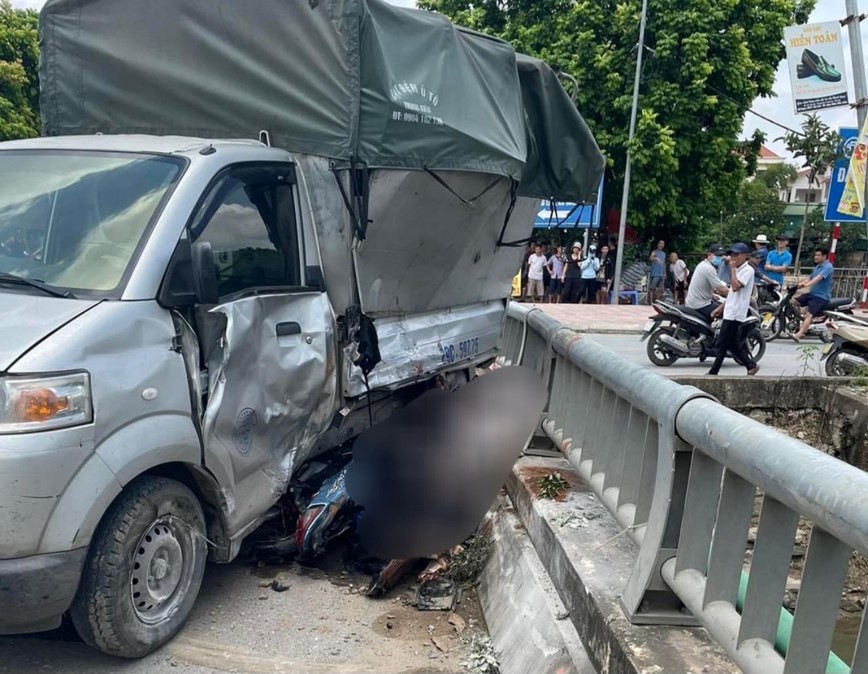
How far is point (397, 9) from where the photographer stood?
168 inches

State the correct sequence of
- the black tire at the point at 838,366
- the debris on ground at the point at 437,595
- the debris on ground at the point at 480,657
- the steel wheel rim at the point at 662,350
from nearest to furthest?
the debris on ground at the point at 480,657
the debris on ground at the point at 437,595
the black tire at the point at 838,366
the steel wheel rim at the point at 662,350

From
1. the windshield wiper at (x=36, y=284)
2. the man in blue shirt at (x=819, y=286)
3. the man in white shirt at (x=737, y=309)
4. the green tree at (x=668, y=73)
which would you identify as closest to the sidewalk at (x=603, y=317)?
the man in blue shirt at (x=819, y=286)

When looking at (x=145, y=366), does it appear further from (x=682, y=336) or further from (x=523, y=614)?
(x=682, y=336)

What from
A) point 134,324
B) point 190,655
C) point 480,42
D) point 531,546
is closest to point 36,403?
point 134,324

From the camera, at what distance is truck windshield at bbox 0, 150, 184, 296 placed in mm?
2959

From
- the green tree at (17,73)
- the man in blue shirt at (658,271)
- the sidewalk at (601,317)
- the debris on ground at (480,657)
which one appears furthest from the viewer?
the green tree at (17,73)

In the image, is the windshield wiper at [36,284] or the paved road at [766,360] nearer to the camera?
the windshield wiper at [36,284]

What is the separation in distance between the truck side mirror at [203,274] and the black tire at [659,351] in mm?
8068

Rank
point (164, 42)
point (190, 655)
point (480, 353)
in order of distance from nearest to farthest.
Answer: point (190, 655)
point (164, 42)
point (480, 353)

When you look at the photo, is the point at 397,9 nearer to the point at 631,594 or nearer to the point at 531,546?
the point at 531,546

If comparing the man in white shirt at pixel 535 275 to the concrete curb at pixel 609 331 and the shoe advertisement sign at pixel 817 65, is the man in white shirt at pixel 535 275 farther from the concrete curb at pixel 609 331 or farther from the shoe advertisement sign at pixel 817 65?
the shoe advertisement sign at pixel 817 65

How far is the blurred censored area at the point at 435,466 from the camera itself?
13.3 feet

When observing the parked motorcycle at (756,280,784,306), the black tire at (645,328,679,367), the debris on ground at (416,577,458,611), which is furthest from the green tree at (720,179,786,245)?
the debris on ground at (416,577,458,611)

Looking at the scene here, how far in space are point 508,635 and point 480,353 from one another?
3262mm
